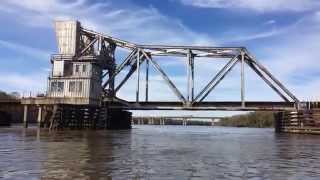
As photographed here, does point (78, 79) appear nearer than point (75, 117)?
No

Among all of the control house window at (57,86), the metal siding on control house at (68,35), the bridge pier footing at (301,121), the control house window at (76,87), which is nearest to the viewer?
the bridge pier footing at (301,121)

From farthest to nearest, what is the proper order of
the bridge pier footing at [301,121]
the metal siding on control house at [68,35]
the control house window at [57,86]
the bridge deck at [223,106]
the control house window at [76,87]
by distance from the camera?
the metal siding on control house at [68,35] < the bridge deck at [223,106] < the control house window at [57,86] < the control house window at [76,87] < the bridge pier footing at [301,121]

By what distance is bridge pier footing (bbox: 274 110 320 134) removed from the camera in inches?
4168

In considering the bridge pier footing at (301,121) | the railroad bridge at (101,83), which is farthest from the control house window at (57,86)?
the bridge pier footing at (301,121)

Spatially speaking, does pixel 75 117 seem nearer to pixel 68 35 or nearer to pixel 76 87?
pixel 76 87

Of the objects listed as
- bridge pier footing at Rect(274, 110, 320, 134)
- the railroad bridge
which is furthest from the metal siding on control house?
bridge pier footing at Rect(274, 110, 320, 134)

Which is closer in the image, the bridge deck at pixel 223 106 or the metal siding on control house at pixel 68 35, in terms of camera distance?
the bridge deck at pixel 223 106

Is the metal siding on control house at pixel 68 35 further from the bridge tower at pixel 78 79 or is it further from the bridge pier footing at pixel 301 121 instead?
the bridge pier footing at pixel 301 121

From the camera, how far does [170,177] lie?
955 inches

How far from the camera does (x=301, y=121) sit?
10925 centimetres

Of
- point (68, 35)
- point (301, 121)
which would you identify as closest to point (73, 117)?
point (68, 35)

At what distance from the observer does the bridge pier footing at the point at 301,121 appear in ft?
347

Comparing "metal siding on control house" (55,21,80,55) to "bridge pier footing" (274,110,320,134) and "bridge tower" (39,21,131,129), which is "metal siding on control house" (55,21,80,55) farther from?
"bridge pier footing" (274,110,320,134)

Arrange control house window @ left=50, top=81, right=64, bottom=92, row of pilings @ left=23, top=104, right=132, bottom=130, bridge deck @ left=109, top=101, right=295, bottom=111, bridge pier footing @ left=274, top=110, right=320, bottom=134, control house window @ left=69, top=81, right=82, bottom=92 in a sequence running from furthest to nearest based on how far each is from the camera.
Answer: bridge deck @ left=109, top=101, right=295, bottom=111
control house window @ left=50, top=81, right=64, bottom=92
control house window @ left=69, top=81, right=82, bottom=92
bridge pier footing @ left=274, top=110, right=320, bottom=134
row of pilings @ left=23, top=104, right=132, bottom=130
